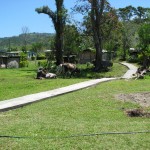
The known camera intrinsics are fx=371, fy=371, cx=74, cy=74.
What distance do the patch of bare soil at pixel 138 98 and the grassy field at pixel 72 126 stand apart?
0.45 m

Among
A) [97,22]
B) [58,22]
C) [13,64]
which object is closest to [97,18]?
[97,22]

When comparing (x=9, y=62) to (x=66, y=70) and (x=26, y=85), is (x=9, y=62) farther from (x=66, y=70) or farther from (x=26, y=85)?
(x=26, y=85)

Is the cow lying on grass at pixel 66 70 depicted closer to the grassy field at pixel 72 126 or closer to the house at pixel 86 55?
the grassy field at pixel 72 126

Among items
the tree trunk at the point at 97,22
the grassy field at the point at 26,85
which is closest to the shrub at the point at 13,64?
the tree trunk at the point at 97,22

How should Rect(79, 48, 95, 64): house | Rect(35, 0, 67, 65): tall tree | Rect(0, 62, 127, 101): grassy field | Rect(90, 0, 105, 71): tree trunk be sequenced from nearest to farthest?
Rect(0, 62, 127, 101): grassy field → Rect(90, 0, 105, 71): tree trunk → Rect(35, 0, 67, 65): tall tree → Rect(79, 48, 95, 64): house

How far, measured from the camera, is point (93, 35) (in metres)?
32.7

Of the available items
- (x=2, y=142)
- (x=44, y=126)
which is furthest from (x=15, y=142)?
(x=44, y=126)

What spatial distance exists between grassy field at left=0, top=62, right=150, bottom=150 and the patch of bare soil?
17.7 inches

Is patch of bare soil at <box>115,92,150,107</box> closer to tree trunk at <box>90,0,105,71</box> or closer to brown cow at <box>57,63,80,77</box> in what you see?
brown cow at <box>57,63,80,77</box>

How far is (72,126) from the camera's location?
25.8 feet

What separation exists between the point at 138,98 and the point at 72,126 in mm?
4785

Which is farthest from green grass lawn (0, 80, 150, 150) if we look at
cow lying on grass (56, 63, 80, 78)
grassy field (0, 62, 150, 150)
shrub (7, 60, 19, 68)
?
shrub (7, 60, 19, 68)

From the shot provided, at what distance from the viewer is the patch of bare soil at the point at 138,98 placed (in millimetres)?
11338

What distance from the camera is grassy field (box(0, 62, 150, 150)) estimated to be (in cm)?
656
